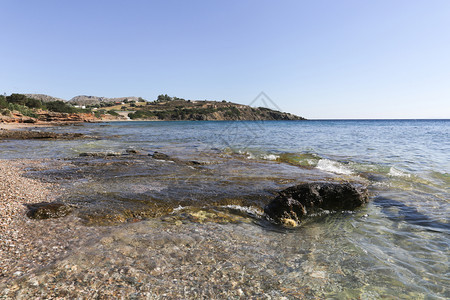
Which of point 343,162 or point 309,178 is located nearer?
point 309,178

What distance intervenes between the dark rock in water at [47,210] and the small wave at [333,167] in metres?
12.2

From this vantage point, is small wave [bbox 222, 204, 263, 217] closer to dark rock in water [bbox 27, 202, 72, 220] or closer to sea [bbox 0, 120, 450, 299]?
sea [bbox 0, 120, 450, 299]

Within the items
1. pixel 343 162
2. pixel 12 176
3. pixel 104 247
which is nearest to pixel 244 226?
pixel 104 247

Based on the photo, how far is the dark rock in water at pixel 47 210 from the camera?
582 centimetres

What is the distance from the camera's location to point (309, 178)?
10.9m

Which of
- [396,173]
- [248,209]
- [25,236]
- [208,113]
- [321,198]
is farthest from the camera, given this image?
[208,113]

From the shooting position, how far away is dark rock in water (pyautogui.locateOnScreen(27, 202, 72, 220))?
582 centimetres

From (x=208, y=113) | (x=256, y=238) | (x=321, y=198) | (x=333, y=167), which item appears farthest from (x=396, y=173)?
(x=208, y=113)

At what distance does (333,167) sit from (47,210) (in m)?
13.6

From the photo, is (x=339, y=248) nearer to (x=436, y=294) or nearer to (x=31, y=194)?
(x=436, y=294)

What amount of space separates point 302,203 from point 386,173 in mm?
7948

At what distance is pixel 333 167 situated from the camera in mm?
14031

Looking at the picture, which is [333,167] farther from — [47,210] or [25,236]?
[25,236]

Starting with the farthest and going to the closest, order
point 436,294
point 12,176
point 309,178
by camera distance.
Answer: point 309,178 < point 12,176 < point 436,294
